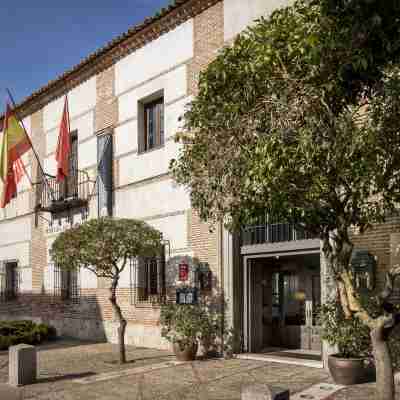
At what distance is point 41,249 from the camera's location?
763 inches

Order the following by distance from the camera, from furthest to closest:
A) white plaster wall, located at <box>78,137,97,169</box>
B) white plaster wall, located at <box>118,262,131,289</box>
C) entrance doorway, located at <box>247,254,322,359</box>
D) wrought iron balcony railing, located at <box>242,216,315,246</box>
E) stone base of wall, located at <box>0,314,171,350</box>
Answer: white plaster wall, located at <box>78,137,97,169</box>, white plaster wall, located at <box>118,262,131,289</box>, stone base of wall, located at <box>0,314,171,350</box>, entrance doorway, located at <box>247,254,322,359</box>, wrought iron balcony railing, located at <box>242,216,315,246</box>

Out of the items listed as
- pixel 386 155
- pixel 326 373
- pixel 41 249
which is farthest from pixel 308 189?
pixel 41 249

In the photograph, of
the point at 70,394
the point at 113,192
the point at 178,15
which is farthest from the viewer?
the point at 113,192

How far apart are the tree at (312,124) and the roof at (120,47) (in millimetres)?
7375

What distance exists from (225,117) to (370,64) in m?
1.70

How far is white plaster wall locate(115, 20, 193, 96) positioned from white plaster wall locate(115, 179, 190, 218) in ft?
9.47

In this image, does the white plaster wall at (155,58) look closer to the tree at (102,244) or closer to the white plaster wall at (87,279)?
the tree at (102,244)

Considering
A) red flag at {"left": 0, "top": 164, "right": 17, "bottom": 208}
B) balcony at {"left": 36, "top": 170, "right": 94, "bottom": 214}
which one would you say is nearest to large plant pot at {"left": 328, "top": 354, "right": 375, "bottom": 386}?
balcony at {"left": 36, "top": 170, "right": 94, "bottom": 214}

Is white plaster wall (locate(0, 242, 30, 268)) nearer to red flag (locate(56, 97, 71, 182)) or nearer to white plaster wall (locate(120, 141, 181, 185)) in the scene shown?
red flag (locate(56, 97, 71, 182))

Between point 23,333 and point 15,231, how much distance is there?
5.93 m

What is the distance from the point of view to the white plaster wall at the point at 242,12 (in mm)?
12195

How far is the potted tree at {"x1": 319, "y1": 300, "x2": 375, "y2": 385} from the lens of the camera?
874 cm

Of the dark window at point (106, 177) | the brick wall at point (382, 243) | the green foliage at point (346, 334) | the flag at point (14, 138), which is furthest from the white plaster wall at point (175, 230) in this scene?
the flag at point (14, 138)

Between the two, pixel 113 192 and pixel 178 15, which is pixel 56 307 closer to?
pixel 113 192
